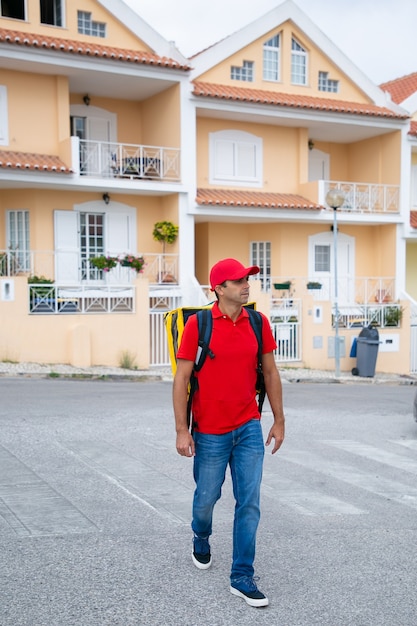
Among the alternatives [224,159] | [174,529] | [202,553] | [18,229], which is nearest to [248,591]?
[202,553]

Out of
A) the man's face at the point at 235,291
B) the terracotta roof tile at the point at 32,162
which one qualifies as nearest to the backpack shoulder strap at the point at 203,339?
the man's face at the point at 235,291

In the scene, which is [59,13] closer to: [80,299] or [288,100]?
[288,100]

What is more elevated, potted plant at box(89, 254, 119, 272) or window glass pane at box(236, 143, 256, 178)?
window glass pane at box(236, 143, 256, 178)

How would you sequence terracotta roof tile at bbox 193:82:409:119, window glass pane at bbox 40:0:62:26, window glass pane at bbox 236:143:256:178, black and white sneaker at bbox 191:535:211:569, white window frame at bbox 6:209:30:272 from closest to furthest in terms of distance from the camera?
black and white sneaker at bbox 191:535:211:569 → window glass pane at bbox 40:0:62:26 → white window frame at bbox 6:209:30:272 → terracotta roof tile at bbox 193:82:409:119 → window glass pane at bbox 236:143:256:178

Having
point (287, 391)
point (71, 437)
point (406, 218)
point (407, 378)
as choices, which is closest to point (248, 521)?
point (71, 437)

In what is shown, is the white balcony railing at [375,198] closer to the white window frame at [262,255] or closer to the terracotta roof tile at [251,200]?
the terracotta roof tile at [251,200]

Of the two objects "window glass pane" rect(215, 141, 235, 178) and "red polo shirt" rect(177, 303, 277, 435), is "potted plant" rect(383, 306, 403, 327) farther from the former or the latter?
"red polo shirt" rect(177, 303, 277, 435)

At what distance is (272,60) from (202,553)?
22.1 metres

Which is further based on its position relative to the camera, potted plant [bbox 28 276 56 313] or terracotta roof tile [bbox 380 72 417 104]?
terracotta roof tile [bbox 380 72 417 104]

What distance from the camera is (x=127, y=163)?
73.3ft

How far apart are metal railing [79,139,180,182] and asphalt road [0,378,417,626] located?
39.8ft

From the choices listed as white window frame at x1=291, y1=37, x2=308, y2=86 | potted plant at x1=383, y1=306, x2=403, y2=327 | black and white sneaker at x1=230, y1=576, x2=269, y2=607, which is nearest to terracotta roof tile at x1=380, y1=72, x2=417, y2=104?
A: white window frame at x1=291, y1=37, x2=308, y2=86

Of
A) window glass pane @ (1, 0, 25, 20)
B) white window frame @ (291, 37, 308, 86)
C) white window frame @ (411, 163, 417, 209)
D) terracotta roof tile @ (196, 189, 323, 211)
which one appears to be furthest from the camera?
white window frame @ (411, 163, 417, 209)

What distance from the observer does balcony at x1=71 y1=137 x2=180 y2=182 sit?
21906mm
